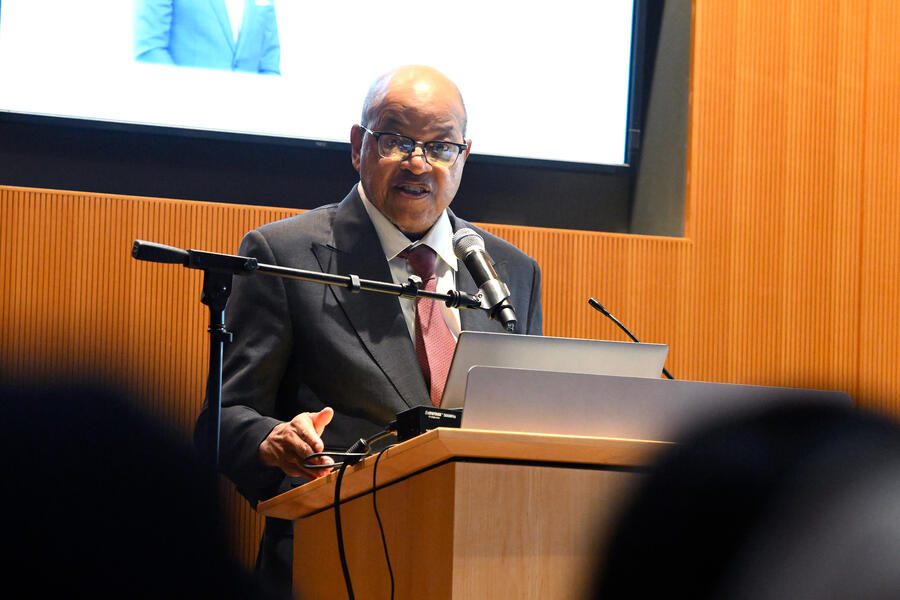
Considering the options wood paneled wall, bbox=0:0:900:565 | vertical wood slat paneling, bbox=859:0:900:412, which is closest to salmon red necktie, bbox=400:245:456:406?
wood paneled wall, bbox=0:0:900:565

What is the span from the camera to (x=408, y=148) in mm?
2508

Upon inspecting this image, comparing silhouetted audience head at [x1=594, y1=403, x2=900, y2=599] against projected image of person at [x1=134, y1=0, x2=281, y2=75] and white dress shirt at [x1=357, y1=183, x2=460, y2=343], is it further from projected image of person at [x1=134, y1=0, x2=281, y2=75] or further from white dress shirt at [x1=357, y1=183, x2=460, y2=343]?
projected image of person at [x1=134, y1=0, x2=281, y2=75]

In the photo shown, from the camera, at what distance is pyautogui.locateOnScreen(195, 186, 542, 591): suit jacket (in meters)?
2.20

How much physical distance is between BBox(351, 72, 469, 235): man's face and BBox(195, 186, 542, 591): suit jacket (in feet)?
0.40

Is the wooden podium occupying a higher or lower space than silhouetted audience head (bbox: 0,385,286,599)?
lower

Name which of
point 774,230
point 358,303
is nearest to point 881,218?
point 774,230

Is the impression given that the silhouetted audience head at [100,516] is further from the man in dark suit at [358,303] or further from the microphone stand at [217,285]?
the man in dark suit at [358,303]

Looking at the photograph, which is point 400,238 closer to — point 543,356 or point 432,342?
point 432,342

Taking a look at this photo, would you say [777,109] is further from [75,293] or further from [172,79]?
[75,293]

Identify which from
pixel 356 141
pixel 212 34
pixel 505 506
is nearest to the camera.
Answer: pixel 505 506

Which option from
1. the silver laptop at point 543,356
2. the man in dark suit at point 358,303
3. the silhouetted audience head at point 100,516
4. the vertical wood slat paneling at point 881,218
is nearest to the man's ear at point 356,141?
the man in dark suit at point 358,303

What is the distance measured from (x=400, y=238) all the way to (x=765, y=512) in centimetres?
209

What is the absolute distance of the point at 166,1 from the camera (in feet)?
10.6

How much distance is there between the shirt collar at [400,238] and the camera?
246cm
